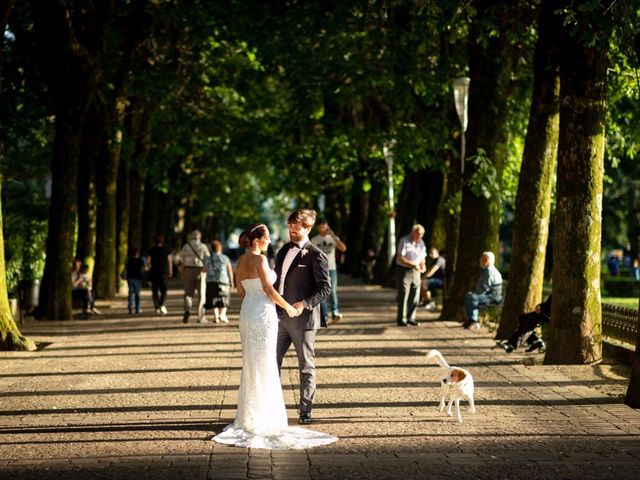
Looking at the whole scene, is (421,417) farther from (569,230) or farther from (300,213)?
(569,230)

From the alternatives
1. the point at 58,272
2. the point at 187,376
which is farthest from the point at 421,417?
the point at 58,272

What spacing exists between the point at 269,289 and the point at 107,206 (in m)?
23.9

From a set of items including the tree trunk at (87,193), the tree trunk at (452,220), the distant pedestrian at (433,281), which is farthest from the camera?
the tree trunk at (87,193)

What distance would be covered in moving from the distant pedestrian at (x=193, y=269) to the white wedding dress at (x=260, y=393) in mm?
14419

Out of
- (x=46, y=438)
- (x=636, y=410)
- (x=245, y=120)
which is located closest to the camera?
(x=46, y=438)

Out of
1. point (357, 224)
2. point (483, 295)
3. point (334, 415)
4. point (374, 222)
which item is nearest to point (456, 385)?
point (334, 415)

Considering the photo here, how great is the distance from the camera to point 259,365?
34.6 feet

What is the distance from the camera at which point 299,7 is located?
1142 inches

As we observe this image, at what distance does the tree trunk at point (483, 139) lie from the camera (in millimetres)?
23312

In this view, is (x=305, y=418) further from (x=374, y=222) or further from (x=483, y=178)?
(x=374, y=222)

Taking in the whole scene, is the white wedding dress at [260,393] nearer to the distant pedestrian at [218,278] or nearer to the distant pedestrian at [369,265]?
the distant pedestrian at [218,278]

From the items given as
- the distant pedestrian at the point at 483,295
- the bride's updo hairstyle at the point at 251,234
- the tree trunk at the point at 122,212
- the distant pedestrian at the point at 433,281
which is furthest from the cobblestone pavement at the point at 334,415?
the tree trunk at the point at 122,212

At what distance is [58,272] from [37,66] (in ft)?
22.6

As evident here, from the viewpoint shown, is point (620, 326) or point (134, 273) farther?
point (134, 273)
